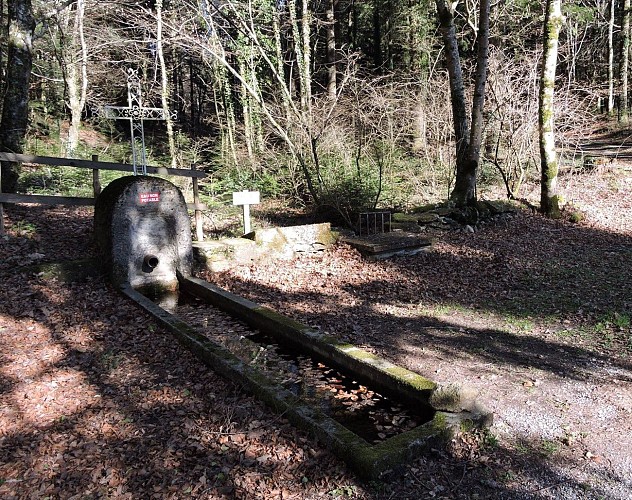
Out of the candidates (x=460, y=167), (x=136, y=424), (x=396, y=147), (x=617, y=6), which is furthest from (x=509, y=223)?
(x=617, y=6)

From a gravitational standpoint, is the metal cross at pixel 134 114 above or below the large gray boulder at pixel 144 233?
above

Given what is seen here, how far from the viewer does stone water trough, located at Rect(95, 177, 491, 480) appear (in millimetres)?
3494

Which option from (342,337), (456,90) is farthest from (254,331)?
(456,90)

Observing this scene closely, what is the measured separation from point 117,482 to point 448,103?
1266 cm

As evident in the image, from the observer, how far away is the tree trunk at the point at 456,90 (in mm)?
11219

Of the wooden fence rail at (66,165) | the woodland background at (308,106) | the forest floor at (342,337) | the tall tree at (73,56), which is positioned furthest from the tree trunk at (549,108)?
the tall tree at (73,56)

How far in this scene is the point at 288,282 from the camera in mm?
8227

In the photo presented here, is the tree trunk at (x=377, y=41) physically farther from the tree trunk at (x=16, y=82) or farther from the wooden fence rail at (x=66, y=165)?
the wooden fence rail at (x=66, y=165)

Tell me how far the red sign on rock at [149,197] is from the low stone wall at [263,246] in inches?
45.8

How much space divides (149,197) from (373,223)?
4785 millimetres

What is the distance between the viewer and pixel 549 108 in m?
11.7

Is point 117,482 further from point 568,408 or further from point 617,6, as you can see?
point 617,6

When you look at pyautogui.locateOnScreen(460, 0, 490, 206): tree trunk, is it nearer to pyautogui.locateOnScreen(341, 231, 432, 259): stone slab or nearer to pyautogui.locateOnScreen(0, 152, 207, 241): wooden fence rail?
pyautogui.locateOnScreen(341, 231, 432, 259): stone slab

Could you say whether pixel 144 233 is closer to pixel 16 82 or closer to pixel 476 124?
pixel 16 82
